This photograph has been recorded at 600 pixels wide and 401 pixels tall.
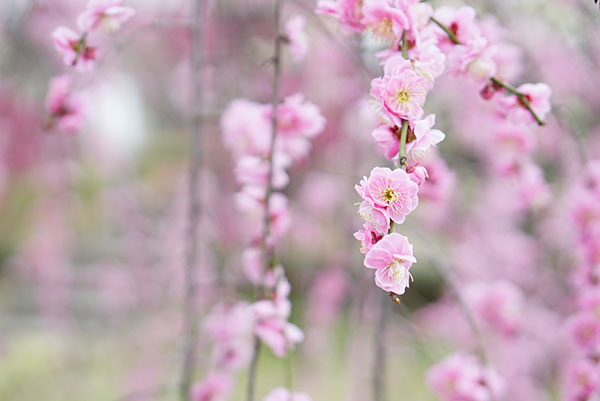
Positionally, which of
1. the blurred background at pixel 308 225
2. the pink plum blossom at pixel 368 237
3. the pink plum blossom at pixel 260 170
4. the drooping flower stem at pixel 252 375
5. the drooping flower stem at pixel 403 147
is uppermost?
the drooping flower stem at pixel 403 147

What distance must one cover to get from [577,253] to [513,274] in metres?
1.04

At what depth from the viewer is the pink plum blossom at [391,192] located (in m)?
0.43

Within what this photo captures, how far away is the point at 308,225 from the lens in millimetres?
2662

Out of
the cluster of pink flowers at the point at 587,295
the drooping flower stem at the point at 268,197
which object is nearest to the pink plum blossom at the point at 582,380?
the cluster of pink flowers at the point at 587,295

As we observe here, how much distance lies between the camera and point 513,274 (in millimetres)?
1959

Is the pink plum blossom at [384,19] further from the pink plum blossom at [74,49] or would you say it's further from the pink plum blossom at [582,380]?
the pink plum blossom at [582,380]

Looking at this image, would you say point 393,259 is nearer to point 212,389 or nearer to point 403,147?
point 403,147

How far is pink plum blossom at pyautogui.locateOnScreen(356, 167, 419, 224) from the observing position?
16.8 inches

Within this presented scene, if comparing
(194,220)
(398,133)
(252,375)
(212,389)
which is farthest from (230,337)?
(398,133)

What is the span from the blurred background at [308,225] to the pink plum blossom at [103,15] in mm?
187

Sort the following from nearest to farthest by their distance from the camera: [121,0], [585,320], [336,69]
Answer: [121,0] < [585,320] < [336,69]

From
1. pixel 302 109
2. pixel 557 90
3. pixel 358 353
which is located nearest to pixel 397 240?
pixel 302 109

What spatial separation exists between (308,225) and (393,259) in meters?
2.24

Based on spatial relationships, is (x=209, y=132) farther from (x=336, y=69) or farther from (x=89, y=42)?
(x=89, y=42)
